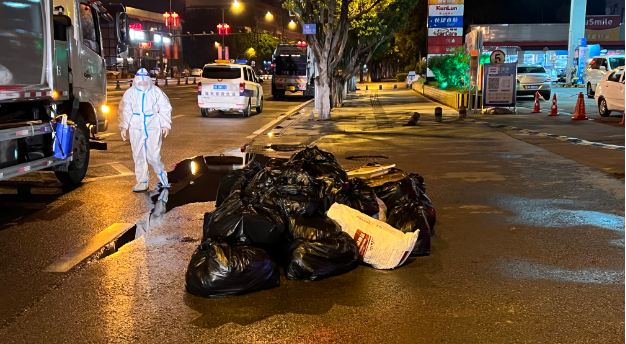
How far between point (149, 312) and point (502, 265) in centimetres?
306

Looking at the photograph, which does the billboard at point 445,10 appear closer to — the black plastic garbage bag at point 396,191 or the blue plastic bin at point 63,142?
the blue plastic bin at point 63,142

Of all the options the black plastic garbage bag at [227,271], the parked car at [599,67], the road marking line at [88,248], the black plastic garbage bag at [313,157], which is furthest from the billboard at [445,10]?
the black plastic garbage bag at [227,271]

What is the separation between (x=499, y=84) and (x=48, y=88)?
1758cm

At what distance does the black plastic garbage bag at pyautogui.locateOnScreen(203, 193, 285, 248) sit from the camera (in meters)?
5.03

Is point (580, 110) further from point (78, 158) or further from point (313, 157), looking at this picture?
point (78, 158)

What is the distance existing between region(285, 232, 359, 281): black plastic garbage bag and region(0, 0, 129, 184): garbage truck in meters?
3.95

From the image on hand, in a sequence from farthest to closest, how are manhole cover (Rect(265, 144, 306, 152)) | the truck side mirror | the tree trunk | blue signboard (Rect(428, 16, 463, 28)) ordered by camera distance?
blue signboard (Rect(428, 16, 463, 28)) → the tree trunk → manhole cover (Rect(265, 144, 306, 152)) → the truck side mirror

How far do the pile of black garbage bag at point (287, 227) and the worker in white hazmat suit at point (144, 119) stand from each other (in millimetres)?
2207

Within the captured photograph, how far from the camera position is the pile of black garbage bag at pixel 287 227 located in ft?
15.0

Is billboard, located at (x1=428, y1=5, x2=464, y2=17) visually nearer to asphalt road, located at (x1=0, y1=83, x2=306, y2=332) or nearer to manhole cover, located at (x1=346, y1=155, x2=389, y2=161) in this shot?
asphalt road, located at (x1=0, y1=83, x2=306, y2=332)

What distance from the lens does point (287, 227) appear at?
532 cm

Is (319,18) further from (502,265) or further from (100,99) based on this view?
(502,265)

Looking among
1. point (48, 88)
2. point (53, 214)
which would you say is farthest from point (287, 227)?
point (48, 88)

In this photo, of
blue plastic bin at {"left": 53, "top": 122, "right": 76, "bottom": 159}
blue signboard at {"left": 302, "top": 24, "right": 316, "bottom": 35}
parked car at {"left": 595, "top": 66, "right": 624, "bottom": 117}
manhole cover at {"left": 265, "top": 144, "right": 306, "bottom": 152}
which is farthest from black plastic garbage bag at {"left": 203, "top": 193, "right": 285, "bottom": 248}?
parked car at {"left": 595, "top": 66, "right": 624, "bottom": 117}
